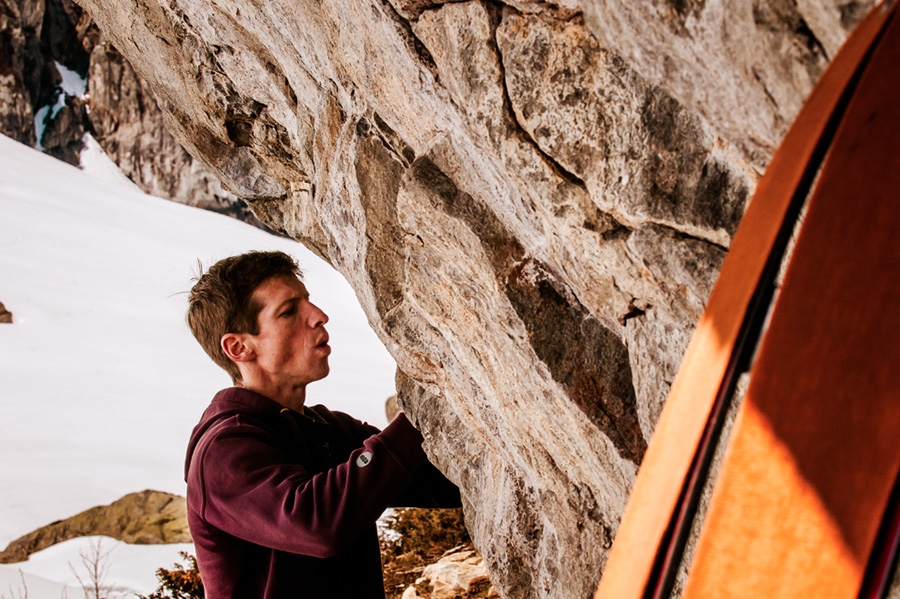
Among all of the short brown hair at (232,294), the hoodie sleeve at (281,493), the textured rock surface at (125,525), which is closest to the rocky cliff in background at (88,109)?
the textured rock surface at (125,525)

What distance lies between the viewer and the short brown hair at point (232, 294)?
108 inches

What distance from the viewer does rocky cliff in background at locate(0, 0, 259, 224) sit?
39.7m

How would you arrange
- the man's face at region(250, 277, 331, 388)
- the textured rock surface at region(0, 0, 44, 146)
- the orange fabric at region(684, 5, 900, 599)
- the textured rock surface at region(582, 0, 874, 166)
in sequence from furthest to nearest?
the textured rock surface at region(0, 0, 44, 146) → the man's face at region(250, 277, 331, 388) → the textured rock surface at region(582, 0, 874, 166) → the orange fabric at region(684, 5, 900, 599)

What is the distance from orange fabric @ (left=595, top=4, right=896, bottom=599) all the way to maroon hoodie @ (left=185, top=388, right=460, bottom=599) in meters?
1.38

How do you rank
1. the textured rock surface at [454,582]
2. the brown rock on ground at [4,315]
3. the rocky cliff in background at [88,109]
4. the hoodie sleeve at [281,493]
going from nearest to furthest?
1. the hoodie sleeve at [281,493]
2. the textured rock surface at [454,582]
3. the brown rock on ground at [4,315]
4. the rocky cliff in background at [88,109]

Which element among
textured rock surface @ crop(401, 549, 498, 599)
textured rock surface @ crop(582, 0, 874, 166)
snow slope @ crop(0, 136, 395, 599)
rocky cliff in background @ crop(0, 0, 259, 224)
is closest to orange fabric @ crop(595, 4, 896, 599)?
textured rock surface @ crop(582, 0, 874, 166)

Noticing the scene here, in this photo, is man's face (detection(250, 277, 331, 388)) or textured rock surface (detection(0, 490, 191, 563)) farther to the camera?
textured rock surface (detection(0, 490, 191, 563))

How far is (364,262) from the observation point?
134 inches

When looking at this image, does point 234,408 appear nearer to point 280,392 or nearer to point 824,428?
point 280,392

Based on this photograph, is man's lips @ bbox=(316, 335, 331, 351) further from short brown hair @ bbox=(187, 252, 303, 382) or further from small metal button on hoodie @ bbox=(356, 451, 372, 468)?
small metal button on hoodie @ bbox=(356, 451, 372, 468)

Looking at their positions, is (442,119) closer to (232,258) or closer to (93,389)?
(232,258)

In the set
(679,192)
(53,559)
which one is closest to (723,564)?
(679,192)

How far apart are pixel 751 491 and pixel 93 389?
2199cm

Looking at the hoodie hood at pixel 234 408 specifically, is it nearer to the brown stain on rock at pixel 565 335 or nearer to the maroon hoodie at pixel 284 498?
the maroon hoodie at pixel 284 498
